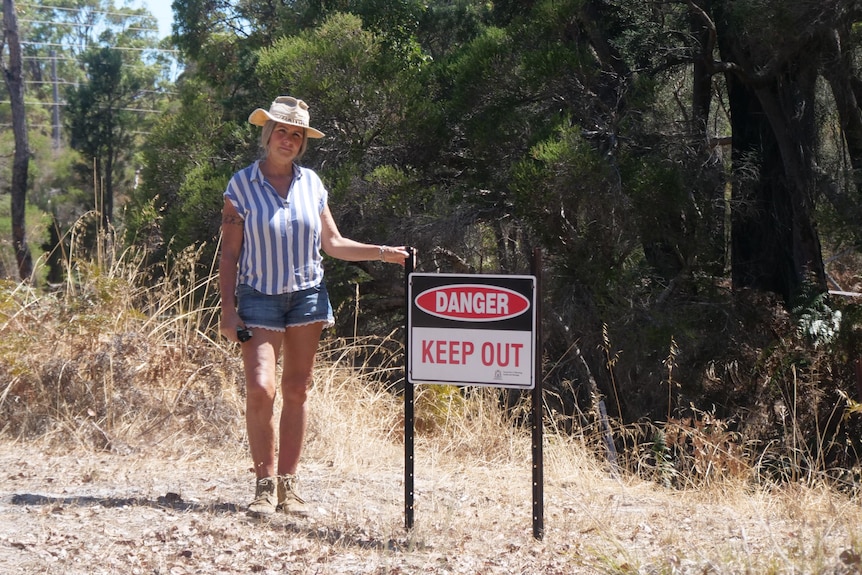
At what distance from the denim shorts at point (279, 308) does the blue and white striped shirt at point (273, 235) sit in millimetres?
39

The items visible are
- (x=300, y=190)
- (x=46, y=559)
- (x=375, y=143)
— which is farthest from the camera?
(x=375, y=143)

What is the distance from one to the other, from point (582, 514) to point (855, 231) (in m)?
5.78

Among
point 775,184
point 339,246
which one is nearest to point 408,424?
point 339,246

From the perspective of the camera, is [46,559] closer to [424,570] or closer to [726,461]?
[424,570]

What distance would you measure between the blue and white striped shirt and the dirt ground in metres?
1.07

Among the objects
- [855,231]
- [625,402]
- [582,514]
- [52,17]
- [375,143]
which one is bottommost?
[625,402]

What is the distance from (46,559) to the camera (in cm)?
410

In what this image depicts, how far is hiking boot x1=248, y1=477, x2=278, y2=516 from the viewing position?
4.70 meters

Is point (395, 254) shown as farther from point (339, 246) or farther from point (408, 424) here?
point (408, 424)

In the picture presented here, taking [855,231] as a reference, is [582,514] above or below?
below

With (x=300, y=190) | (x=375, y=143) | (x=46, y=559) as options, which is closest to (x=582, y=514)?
(x=300, y=190)

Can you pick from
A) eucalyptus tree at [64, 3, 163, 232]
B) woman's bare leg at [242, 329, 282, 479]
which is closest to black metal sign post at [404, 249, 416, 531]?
woman's bare leg at [242, 329, 282, 479]

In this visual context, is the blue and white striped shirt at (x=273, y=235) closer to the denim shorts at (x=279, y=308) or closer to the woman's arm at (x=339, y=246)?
the denim shorts at (x=279, y=308)

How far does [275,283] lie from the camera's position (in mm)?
4617
